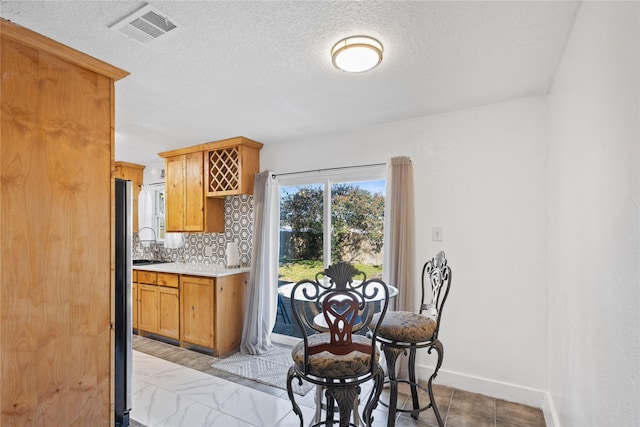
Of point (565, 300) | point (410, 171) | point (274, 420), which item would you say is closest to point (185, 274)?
point (274, 420)

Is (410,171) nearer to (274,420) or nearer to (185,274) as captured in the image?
(274,420)

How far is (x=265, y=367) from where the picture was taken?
3143 mm

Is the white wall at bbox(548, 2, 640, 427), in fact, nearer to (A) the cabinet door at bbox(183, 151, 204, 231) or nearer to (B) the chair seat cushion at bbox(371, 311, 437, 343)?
(B) the chair seat cushion at bbox(371, 311, 437, 343)

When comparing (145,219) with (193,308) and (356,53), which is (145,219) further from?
(356,53)

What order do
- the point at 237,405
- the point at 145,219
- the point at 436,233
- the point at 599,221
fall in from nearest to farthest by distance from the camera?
1. the point at 599,221
2. the point at 237,405
3. the point at 436,233
4. the point at 145,219

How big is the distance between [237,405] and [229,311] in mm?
1233

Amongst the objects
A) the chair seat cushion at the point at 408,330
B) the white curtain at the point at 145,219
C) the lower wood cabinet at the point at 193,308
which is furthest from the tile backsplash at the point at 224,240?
the chair seat cushion at the point at 408,330

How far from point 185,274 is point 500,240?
3.18m

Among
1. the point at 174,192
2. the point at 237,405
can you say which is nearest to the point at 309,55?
the point at 237,405

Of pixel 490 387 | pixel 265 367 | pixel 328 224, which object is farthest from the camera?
pixel 328 224

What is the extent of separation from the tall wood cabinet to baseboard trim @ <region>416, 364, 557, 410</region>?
2457 mm

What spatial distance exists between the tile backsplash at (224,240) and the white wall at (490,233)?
2121 millimetres

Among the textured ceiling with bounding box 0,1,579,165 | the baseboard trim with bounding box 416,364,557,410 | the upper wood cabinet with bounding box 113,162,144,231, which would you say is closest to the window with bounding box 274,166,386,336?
the textured ceiling with bounding box 0,1,579,165

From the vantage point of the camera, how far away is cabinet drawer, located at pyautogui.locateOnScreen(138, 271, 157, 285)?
386cm
